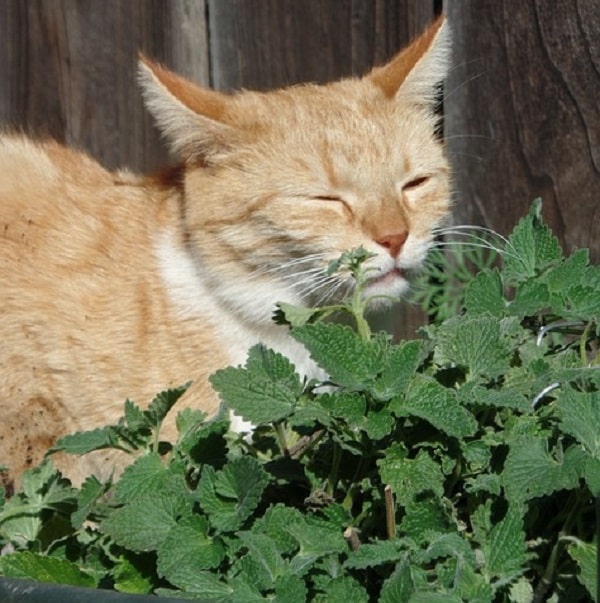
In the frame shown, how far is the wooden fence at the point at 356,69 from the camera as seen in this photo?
11.1 feet

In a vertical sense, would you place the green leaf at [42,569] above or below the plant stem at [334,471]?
below

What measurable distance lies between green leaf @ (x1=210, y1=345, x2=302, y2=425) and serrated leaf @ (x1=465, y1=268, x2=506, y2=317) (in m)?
0.36

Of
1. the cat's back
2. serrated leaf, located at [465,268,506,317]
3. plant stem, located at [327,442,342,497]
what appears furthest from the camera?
the cat's back

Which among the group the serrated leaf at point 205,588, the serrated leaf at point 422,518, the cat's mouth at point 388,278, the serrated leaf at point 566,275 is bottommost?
the serrated leaf at point 205,588

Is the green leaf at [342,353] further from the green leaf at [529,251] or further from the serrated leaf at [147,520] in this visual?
the green leaf at [529,251]

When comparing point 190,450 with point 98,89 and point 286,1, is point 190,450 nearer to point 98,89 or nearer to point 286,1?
point 286,1

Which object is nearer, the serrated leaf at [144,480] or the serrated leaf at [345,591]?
the serrated leaf at [345,591]

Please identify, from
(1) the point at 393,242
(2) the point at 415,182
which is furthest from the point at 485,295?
(2) the point at 415,182

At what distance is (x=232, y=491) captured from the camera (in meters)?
1.30

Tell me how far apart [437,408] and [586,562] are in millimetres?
233

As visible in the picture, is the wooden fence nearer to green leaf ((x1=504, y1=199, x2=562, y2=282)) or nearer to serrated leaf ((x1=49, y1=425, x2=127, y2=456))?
green leaf ((x1=504, y1=199, x2=562, y2=282))

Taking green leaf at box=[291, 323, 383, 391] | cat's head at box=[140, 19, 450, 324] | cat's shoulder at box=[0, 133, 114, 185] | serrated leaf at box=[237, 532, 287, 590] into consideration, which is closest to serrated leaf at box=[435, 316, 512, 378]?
green leaf at box=[291, 323, 383, 391]

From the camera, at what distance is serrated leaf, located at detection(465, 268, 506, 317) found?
5.25 ft

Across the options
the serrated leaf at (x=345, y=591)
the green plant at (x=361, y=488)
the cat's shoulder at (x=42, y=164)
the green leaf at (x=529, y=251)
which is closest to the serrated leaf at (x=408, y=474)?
the green plant at (x=361, y=488)
